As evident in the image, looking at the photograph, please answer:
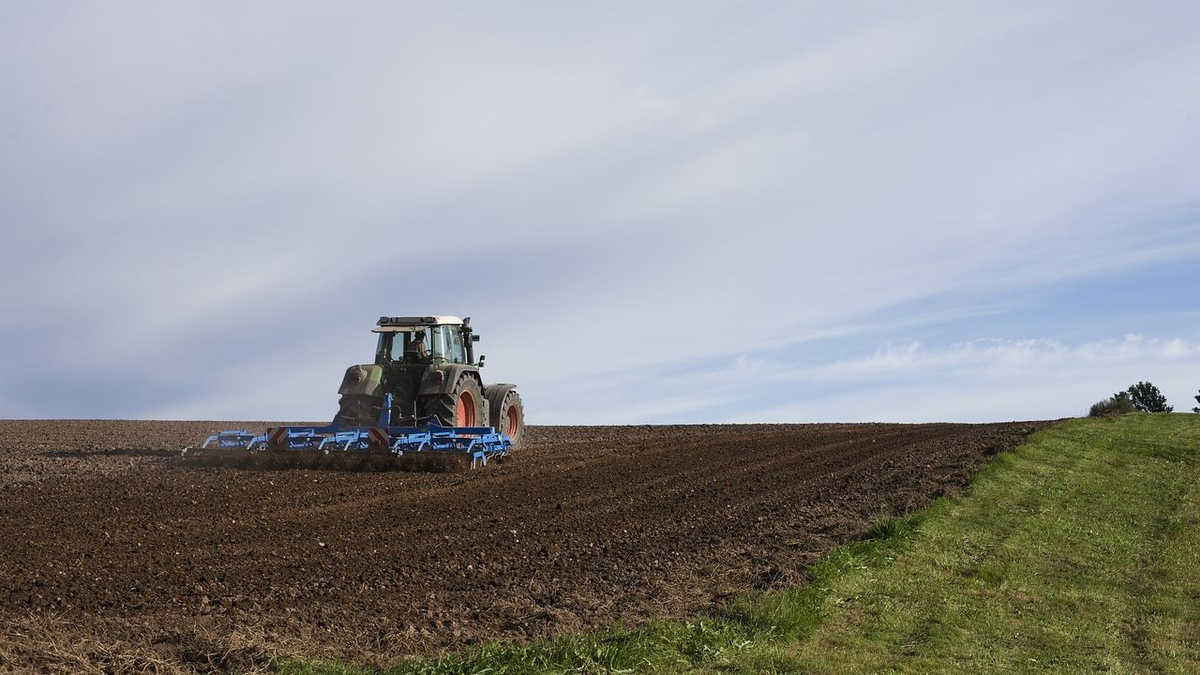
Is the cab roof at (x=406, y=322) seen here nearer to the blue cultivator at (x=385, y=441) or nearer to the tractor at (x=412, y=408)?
the tractor at (x=412, y=408)

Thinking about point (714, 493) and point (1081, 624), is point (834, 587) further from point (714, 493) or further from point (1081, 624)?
point (714, 493)

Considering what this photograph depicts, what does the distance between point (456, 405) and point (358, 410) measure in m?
2.10

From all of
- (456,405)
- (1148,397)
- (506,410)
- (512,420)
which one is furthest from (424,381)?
(1148,397)

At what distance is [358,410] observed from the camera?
19.9 m

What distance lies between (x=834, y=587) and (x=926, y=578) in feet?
4.57

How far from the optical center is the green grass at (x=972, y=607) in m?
7.45

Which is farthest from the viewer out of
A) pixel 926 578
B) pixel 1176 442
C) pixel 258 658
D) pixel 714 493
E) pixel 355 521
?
pixel 1176 442

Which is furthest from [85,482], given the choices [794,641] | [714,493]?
[794,641]

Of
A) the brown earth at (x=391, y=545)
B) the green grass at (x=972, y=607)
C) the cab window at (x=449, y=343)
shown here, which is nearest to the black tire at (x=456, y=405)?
the cab window at (x=449, y=343)

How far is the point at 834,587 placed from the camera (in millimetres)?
9742

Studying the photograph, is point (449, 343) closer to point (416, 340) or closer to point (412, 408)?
point (416, 340)

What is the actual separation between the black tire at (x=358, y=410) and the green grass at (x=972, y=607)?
1078 cm

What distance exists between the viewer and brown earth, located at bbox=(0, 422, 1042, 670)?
769cm

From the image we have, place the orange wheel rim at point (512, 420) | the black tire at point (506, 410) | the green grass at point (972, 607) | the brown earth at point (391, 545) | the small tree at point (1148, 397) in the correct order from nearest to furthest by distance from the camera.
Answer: the green grass at point (972, 607), the brown earth at point (391, 545), the black tire at point (506, 410), the orange wheel rim at point (512, 420), the small tree at point (1148, 397)
